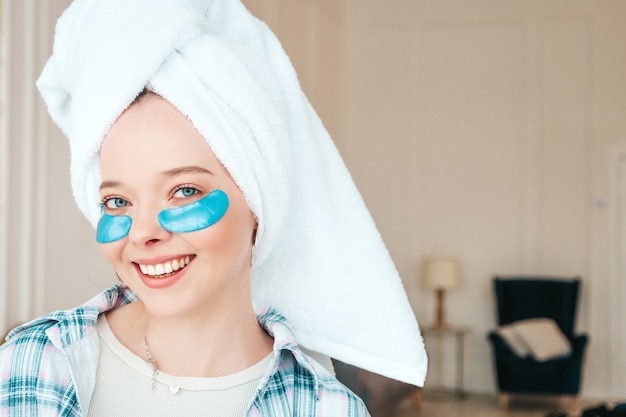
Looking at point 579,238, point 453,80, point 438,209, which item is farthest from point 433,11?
point 579,238

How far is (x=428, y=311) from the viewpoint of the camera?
Result: 8070 millimetres

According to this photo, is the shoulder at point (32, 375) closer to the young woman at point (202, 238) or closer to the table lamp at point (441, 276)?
the young woman at point (202, 238)

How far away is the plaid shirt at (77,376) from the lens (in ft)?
3.33

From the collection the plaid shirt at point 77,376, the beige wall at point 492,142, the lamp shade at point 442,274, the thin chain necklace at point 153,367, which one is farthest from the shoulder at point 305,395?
the beige wall at point 492,142

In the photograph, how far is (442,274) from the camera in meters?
7.57

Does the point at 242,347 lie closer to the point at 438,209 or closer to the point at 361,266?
the point at 361,266

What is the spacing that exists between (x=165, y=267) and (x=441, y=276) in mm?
6710

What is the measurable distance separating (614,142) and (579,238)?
93cm

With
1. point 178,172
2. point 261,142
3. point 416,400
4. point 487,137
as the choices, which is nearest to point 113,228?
point 178,172

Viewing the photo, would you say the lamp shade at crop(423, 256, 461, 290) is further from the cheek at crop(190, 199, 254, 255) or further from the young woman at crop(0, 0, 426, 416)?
the cheek at crop(190, 199, 254, 255)

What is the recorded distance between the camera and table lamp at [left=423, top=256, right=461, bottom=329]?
757 cm

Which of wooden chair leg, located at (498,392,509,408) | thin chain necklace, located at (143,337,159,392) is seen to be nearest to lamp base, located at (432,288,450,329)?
wooden chair leg, located at (498,392,509,408)

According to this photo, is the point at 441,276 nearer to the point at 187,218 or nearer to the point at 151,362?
the point at 151,362

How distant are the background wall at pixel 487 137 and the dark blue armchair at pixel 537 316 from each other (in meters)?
0.27
